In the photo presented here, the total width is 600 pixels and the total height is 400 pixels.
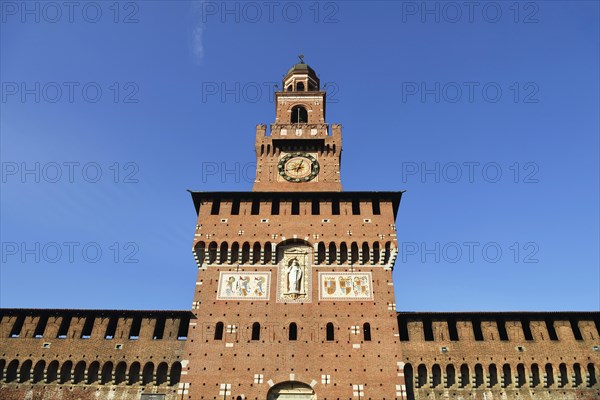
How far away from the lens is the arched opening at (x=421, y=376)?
2523cm

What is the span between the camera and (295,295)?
26.8 m

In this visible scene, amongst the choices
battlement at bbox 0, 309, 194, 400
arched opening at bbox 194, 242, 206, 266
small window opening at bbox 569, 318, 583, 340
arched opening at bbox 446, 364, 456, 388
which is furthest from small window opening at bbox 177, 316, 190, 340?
small window opening at bbox 569, 318, 583, 340

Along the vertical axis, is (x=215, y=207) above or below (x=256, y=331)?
above

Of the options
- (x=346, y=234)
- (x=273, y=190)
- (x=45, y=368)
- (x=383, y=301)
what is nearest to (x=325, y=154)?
(x=273, y=190)

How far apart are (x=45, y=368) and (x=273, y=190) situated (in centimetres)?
1577

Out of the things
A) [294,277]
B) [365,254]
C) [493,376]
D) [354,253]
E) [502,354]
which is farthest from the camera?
[365,254]

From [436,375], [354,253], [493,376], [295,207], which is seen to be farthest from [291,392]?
[295,207]

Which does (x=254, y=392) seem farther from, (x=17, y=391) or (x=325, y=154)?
(x=325, y=154)

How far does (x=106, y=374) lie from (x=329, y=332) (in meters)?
10.9

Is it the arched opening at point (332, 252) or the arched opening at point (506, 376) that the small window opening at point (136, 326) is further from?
the arched opening at point (506, 376)

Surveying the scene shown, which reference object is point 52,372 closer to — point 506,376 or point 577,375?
point 506,376

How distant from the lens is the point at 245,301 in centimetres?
2664

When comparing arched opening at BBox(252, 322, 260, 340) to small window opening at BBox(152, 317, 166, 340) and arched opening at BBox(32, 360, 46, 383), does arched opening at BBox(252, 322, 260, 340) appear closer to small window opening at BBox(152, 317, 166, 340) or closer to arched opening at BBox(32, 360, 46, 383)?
small window opening at BBox(152, 317, 166, 340)

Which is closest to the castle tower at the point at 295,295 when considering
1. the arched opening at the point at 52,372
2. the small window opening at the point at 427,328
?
the small window opening at the point at 427,328
